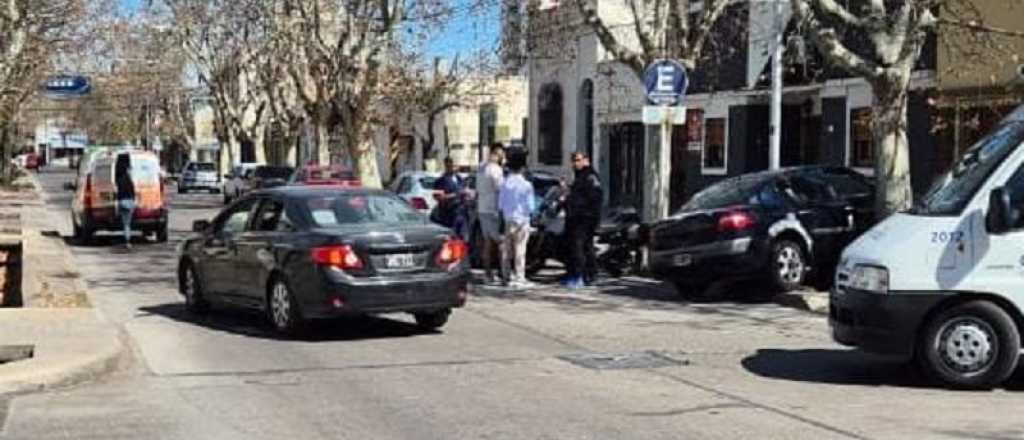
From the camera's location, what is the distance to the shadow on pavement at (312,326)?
13656mm

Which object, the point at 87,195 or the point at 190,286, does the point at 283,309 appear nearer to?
the point at 190,286

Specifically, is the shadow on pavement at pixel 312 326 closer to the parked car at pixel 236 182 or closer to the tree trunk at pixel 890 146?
the tree trunk at pixel 890 146

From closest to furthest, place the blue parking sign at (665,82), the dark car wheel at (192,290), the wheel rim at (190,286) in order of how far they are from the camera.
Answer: the dark car wheel at (192,290), the wheel rim at (190,286), the blue parking sign at (665,82)

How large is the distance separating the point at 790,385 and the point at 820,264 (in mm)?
6768

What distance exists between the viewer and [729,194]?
56.8ft

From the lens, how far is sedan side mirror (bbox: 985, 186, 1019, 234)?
32.8 feet

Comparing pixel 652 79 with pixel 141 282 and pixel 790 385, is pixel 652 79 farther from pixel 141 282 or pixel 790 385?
pixel 790 385

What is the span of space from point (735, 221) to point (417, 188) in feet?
43.6

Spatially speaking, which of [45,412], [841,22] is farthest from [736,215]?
[45,412]

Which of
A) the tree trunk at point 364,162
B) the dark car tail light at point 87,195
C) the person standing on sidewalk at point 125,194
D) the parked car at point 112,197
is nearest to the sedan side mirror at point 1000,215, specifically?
the person standing on sidewalk at point 125,194

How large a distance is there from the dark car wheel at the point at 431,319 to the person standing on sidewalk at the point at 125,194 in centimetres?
1484

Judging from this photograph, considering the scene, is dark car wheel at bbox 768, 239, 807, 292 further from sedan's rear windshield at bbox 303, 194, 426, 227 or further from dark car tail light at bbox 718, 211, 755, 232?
sedan's rear windshield at bbox 303, 194, 426, 227

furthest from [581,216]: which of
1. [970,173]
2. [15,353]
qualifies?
[15,353]

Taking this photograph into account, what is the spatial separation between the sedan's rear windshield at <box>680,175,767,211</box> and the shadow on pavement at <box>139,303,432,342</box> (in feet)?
14.9
